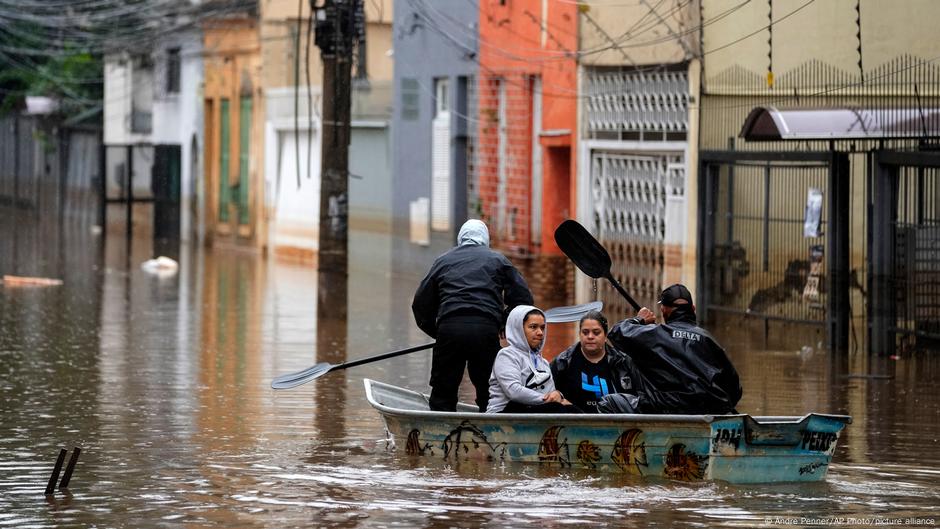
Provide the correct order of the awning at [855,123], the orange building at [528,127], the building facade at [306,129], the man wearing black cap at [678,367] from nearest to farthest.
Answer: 1. the man wearing black cap at [678,367]
2. the awning at [855,123]
3. the orange building at [528,127]
4. the building facade at [306,129]

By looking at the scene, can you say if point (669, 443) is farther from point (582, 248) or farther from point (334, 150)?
point (334, 150)

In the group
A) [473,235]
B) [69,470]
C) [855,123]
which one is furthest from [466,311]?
[855,123]

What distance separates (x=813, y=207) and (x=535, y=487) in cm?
961

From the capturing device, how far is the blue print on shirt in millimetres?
11102

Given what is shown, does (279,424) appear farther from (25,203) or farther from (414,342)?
(25,203)

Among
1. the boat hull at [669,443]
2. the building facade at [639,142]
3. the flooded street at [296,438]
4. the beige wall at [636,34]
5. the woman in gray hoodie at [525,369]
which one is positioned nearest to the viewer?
the flooded street at [296,438]

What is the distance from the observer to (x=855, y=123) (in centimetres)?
1753

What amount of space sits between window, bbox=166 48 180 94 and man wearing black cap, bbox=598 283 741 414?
1286 inches

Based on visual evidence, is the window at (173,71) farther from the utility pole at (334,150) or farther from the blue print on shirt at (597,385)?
the blue print on shirt at (597,385)

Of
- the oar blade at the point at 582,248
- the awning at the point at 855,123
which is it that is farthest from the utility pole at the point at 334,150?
the oar blade at the point at 582,248

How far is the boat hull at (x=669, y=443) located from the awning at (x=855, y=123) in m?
7.35

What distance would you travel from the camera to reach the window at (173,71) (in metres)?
42.5

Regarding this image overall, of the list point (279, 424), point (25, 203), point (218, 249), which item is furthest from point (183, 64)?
point (279, 424)

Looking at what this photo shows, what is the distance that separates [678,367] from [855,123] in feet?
24.9
